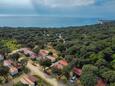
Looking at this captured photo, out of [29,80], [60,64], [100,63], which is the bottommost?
[29,80]

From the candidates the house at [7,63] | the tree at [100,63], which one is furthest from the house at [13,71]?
the tree at [100,63]

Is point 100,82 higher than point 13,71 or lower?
lower

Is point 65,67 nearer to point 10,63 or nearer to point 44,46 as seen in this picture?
point 10,63

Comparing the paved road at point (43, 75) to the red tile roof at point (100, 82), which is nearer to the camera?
the red tile roof at point (100, 82)

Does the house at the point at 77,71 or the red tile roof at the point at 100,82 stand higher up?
the house at the point at 77,71

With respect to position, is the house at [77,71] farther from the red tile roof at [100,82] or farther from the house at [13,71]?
the house at [13,71]

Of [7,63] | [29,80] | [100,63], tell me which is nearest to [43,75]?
[29,80]

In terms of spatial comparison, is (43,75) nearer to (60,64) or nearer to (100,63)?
(60,64)

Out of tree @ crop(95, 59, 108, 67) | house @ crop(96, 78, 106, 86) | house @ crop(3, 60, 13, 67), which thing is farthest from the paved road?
tree @ crop(95, 59, 108, 67)
